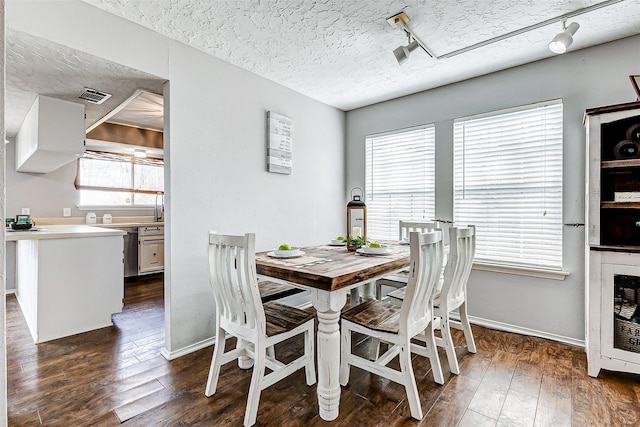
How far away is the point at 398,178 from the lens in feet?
12.0

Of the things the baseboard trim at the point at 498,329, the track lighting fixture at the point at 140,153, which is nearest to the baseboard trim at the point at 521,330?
the baseboard trim at the point at 498,329

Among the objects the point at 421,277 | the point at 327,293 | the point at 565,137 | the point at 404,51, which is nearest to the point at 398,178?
the point at 565,137

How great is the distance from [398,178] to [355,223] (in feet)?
4.70

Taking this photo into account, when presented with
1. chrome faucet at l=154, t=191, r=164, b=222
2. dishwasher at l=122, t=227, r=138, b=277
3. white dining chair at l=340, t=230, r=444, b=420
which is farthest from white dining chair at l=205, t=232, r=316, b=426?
chrome faucet at l=154, t=191, r=164, b=222

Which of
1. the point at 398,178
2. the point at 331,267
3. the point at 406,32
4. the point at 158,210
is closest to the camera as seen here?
the point at 331,267

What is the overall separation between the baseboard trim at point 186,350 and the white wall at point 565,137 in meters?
2.46

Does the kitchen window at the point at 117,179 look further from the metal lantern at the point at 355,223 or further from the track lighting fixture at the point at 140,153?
the metal lantern at the point at 355,223

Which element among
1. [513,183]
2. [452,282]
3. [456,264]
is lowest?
[452,282]

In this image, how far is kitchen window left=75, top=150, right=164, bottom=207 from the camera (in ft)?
15.5

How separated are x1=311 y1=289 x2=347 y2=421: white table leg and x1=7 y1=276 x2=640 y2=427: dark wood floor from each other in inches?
3.2

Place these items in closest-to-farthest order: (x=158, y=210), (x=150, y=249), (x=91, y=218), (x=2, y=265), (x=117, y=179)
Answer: (x=2, y=265) → (x=91, y=218) → (x=150, y=249) → (x=117, y=179) → (x=158, y=210)

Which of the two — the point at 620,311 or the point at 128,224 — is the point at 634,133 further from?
the point at 128,224

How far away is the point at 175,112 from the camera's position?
7.93 feet

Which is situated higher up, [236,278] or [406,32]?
[406,32]
